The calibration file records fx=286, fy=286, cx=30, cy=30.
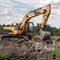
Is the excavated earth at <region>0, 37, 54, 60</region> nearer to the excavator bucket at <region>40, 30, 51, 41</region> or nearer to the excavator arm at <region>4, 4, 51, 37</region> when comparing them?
the excavator bucket at <region>40, 30, 51, 41</region>

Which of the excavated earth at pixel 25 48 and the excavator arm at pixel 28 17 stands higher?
the excavator arm at pixel 28 17

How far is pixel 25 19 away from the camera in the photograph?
30016mm

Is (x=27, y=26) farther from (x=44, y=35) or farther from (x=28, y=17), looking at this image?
(x=44, y=35)

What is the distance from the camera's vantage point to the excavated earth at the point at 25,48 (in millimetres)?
23578

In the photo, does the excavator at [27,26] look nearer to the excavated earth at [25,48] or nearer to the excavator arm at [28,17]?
the excavator arm at [28,17]

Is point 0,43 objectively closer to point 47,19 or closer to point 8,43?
point 8,43

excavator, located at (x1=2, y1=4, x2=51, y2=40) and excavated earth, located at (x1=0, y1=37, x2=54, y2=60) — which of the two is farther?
excavator, located at (x1=2, y1=4, x2=51, y2=40)

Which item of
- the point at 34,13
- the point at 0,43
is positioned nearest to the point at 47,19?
the point at 34,13

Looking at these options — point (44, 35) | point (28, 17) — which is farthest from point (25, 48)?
point (28, 17)

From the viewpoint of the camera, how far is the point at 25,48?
25656mm

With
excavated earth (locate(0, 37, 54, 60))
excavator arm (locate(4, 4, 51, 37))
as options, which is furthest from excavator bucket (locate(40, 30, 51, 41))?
excavator arm (locate(4, 4, 51, 37))

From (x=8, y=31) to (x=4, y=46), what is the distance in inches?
166

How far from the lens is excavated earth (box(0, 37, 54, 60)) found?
2358cm

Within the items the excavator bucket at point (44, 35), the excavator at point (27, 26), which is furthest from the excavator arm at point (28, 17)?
the excavator bucket at point (44, 35)
